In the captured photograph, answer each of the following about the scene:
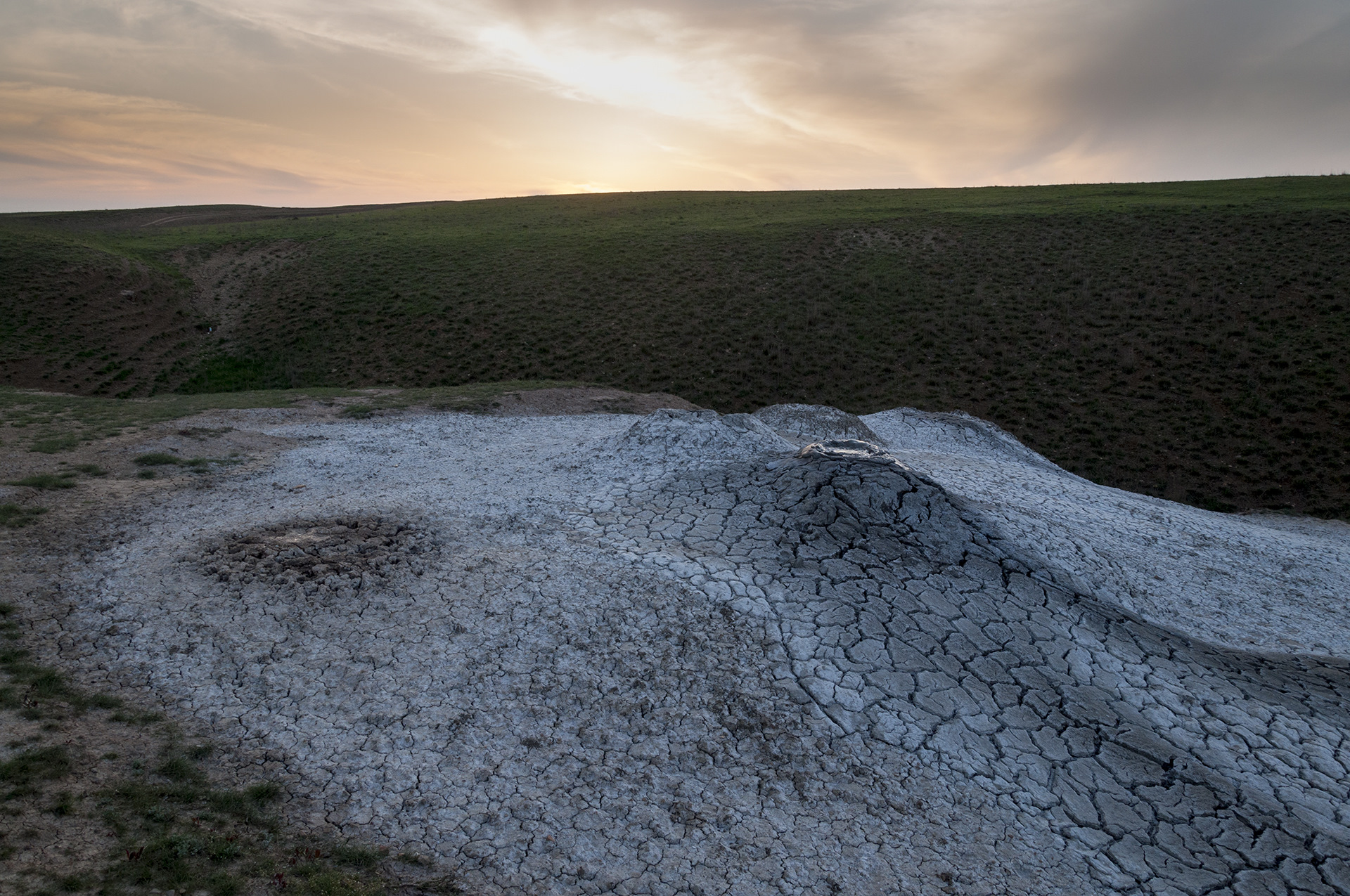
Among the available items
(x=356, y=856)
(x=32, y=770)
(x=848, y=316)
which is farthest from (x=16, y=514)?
(x=848, y=316)

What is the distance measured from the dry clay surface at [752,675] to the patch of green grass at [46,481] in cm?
215

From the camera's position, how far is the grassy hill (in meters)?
25.0

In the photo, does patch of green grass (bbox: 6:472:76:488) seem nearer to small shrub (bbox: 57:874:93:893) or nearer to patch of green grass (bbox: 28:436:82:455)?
patch of green grass (bbox: 28:436:82:455)

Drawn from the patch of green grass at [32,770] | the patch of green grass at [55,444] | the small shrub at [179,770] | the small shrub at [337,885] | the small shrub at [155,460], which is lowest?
the small shrub at [337,885]

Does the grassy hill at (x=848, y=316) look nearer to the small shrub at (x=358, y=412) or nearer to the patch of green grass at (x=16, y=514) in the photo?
the small shrub at (x=358, y=412)

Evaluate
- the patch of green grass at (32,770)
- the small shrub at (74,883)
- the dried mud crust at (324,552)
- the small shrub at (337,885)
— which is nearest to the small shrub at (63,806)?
the patch of green grass at (32,770)

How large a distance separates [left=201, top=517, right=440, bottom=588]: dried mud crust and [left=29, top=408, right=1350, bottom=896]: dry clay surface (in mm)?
60

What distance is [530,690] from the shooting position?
860cm

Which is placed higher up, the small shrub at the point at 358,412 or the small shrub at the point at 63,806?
the small shrub at the point at 358,412

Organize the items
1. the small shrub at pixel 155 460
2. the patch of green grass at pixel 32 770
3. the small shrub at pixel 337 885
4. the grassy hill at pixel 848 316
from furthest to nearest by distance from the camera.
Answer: the grassy hill at pixel 848 316
the small shrub at pixel 155 460
the patch of green grass at pixel 32 770
the small shrub at pixel 337 885

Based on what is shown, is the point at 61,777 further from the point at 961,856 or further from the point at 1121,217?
the point at 1121,217

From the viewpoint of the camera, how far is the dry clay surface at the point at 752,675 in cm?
689

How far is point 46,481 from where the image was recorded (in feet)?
43.6

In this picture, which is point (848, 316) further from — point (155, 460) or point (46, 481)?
point (46, 481)
